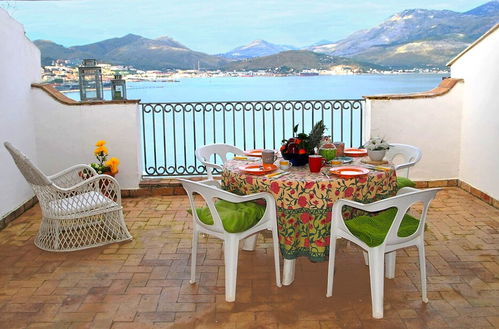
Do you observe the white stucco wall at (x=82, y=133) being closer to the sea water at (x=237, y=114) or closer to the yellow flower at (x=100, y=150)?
the sea water at (x=237, y=114)

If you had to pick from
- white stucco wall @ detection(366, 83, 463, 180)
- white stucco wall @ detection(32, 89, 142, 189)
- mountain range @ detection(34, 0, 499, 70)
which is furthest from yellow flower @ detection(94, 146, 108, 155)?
white stucco wall @ detection(366, 83, 463, 180)

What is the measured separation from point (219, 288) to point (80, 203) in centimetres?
141

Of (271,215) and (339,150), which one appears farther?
(339,150)

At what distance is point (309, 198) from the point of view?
280cm

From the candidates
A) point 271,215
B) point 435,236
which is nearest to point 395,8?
point 435,236

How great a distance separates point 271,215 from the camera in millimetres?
2900

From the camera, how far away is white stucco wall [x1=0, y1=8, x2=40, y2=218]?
4449mm

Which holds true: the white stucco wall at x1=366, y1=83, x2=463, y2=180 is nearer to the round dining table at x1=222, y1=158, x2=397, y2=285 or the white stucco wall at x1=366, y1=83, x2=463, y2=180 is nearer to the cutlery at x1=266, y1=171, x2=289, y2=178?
the round dining table at x1=222, y1=158, x2=397, y2=285

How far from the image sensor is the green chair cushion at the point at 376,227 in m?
2.58

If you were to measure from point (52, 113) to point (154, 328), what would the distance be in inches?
133

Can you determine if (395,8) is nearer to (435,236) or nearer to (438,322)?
(435,236)

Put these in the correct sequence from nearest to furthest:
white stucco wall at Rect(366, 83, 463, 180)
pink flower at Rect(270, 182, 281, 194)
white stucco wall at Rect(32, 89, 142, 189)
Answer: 1. pink flower at Rect(270, 182, 281, 194)
2. white stucco wall at Rect(32, 89, 142, 189)
3. white stucco wall at Rect(366, 83, 463, 180)

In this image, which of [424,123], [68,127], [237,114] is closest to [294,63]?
[237,114]

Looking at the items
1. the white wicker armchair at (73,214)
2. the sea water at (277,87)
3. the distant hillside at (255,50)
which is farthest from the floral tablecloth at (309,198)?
the distant hillside at (255,50)
